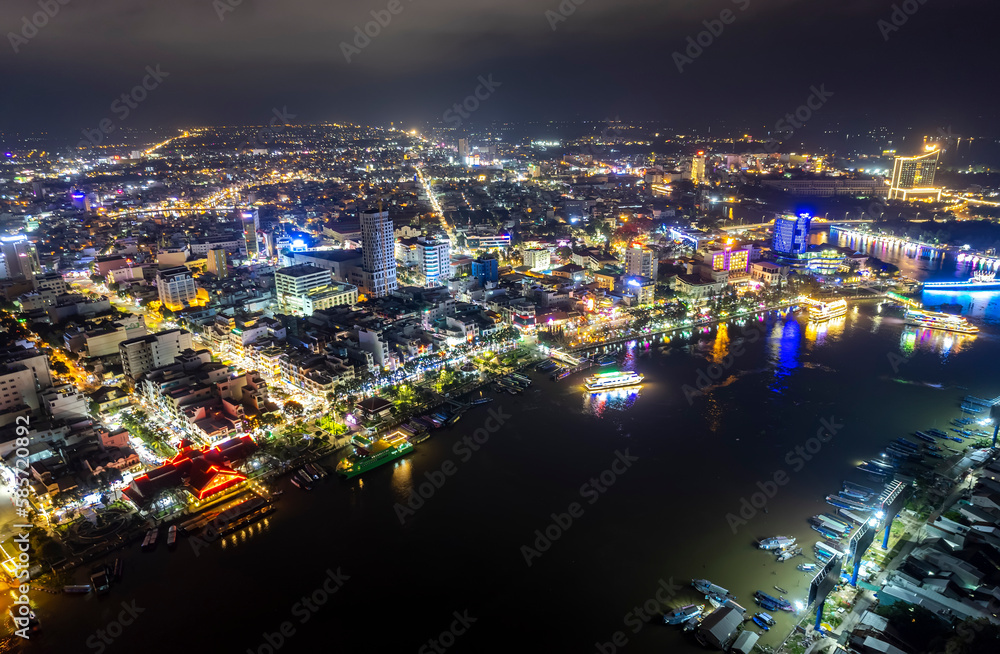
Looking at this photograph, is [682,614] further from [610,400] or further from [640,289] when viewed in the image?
[640,289]

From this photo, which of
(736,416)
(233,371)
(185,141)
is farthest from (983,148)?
(185,141)

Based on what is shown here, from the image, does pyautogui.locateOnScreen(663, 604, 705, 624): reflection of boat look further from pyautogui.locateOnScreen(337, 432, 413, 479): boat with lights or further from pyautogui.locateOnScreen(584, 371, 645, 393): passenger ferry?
pyautogui.locateOnScreen(584, 371, 645, 393): passenger ferry

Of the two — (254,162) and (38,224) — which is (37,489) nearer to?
(38,224)

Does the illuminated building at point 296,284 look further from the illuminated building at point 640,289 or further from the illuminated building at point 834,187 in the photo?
the illuminated building at point 834,187

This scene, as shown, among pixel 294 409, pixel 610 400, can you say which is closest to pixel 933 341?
pixel 610 400

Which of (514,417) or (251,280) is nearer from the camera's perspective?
(514,417)

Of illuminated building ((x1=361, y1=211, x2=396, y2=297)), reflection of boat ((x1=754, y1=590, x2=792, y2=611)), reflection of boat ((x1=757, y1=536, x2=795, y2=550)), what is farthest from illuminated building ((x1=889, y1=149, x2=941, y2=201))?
reflection of boat ((x1=754, y1=590, x2=792, y2=611))

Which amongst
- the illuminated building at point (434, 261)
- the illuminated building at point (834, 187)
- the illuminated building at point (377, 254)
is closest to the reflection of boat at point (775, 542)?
the illuminated building at point (377, 254)
